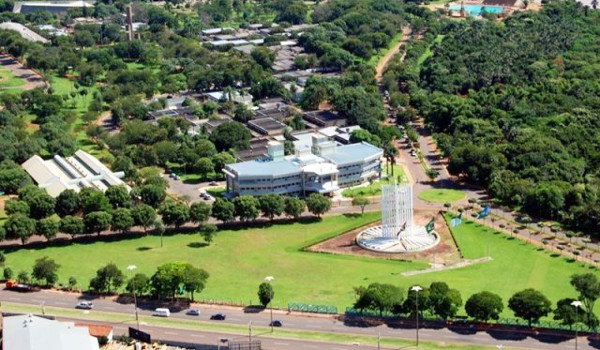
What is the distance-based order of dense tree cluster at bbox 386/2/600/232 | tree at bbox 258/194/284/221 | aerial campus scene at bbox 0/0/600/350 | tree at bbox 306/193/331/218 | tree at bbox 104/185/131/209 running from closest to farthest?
aerial campus scene at bbox 0/0/600/350
tree at bbox 258/194/284/221
tree at bbox 306/193/331/218
tree at bbox 104/185/131/209
dense tree cluster at bbox 386/2/600/232

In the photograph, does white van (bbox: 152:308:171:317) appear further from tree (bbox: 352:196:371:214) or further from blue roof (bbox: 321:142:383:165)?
blue roof (bbox: 321:142:383:165)

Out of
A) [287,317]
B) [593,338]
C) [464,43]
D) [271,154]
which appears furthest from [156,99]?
[593,338]

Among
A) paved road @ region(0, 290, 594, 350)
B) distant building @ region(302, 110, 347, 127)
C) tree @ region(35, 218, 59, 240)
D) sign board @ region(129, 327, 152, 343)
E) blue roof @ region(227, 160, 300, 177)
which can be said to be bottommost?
paved road @ region(0, 290, 594, 350)

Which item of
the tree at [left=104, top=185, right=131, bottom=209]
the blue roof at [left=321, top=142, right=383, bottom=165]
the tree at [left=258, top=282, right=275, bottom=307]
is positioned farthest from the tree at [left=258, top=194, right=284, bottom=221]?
the tree at [left=258, top=282, right=275, bottom=307]

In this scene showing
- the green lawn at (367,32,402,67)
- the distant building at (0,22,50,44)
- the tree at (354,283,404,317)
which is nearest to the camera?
the tree at (354,283,404,317)

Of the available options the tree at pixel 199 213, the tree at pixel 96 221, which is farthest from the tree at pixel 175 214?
the tree at pixel 96 221

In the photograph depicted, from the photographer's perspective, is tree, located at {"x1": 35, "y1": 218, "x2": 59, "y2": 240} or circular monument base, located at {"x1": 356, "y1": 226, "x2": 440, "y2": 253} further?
tree, located at {"x1": 35, "y1": 218, "x2": 59, "y2": 240}

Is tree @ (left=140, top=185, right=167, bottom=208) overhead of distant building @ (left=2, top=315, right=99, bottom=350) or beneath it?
overhead
